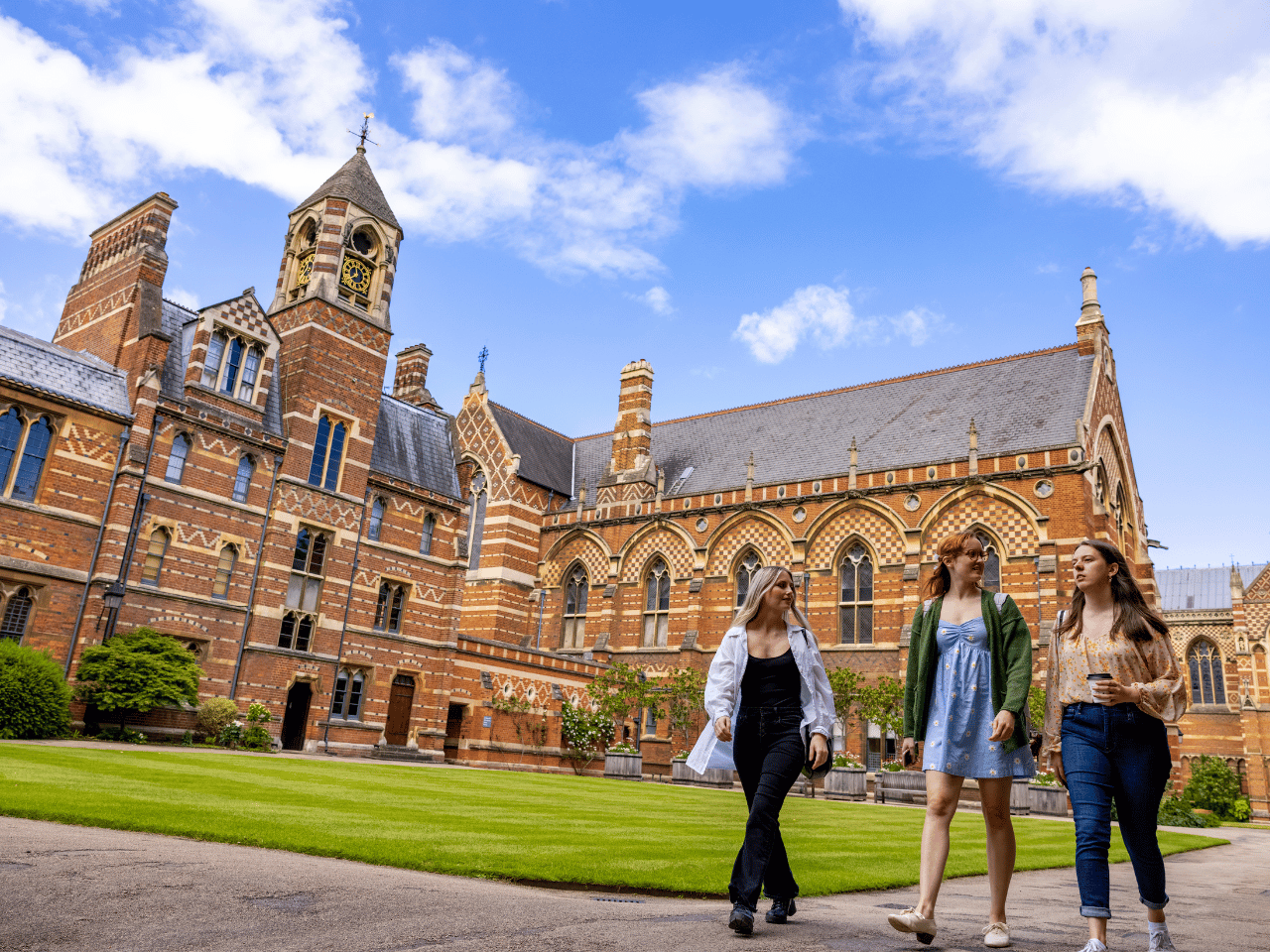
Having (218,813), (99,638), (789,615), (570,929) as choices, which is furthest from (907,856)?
(99,638)

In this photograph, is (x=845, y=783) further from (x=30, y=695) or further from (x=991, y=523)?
(x=30, y=695)

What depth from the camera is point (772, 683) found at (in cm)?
547

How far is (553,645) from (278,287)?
1822 cm

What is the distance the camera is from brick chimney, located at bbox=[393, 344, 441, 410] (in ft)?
129

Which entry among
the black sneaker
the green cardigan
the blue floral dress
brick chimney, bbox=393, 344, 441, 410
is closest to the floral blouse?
the green cardigan

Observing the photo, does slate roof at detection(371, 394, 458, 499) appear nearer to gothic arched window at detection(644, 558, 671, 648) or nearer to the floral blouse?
gothic arched window at detection(644, 558, 671, 648)

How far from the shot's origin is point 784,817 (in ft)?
45.0

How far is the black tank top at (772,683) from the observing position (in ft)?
17.8

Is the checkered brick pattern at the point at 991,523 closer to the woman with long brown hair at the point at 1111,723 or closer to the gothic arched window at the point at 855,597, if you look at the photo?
the gothic arched window at the point at 855,597

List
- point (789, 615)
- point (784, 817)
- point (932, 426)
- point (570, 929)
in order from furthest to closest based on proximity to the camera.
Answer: point (932, 426) < point (784, 817) < point (789, 615) < point (570, 929)

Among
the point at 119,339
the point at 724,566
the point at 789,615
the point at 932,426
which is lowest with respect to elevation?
the point at 789,615

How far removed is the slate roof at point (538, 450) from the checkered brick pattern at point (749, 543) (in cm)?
965

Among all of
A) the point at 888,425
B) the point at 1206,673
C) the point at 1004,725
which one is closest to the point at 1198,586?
the point at 1206,673

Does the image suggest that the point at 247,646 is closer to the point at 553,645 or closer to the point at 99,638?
the point at 99,638
